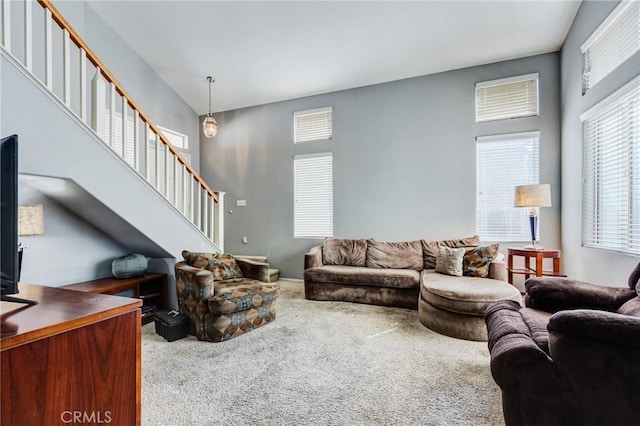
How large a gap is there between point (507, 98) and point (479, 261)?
243 cm

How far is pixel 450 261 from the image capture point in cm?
364

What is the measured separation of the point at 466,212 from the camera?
14.4 ft

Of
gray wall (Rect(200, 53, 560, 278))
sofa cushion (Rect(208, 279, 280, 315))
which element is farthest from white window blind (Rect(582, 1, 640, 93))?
sofa cushion (Rect(208, 279, 280, 315))

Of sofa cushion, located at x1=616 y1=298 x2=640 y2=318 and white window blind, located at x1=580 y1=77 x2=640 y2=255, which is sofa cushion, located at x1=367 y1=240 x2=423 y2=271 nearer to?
white window blind, located at x1=580 y1=77 x2=640 y2=255

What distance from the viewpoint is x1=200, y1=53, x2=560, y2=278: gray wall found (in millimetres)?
4197

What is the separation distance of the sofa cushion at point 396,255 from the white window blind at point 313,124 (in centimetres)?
216

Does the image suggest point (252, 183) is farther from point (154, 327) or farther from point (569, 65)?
point (569, 65)

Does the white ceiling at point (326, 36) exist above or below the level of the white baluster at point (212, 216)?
above

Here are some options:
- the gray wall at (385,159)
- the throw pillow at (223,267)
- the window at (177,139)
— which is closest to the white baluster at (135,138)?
the throw pillow at (223,267)

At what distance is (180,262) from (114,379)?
231 cm

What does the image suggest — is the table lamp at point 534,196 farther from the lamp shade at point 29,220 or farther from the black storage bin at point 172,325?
the lamp shade at point 29,220

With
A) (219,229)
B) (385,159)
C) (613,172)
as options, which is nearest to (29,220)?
(219,229)

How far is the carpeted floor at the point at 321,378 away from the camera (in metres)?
1.72

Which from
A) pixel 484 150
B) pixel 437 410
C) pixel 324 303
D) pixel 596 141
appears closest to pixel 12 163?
pixel 437 410
